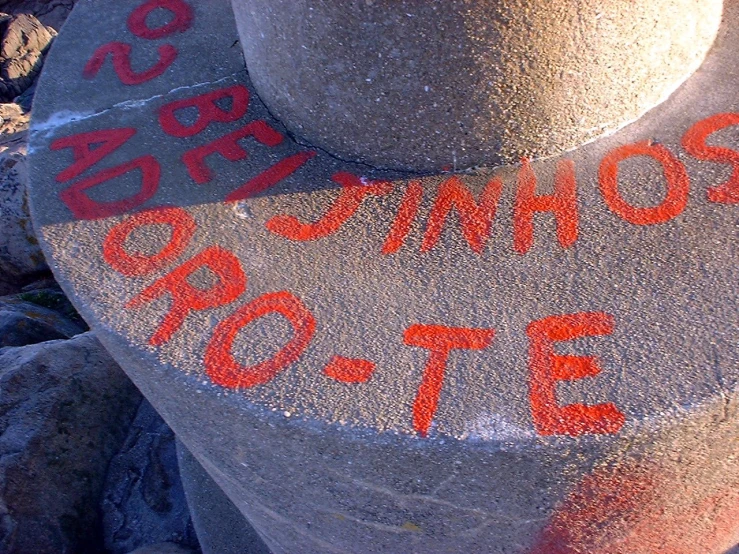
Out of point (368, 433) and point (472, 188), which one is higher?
point (472, 188)

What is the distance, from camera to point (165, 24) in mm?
2445

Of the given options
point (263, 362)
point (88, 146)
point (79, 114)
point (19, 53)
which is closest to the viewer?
point (263, 362)

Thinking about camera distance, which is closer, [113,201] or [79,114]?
[113,201]

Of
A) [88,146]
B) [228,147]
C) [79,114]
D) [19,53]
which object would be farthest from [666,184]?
[19,53]

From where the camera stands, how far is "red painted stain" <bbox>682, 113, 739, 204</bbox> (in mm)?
1651

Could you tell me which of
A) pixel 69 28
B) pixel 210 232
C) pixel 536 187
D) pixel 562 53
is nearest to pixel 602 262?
pixel 536 187

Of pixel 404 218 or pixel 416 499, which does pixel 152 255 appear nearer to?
pixel 404 218

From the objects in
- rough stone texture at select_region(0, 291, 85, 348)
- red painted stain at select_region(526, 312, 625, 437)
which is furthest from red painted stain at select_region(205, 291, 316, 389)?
rough stone texture at select_region(0, 291, 85, 348)

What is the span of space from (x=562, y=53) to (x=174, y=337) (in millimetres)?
1023

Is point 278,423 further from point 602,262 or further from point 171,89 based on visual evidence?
point 171,89

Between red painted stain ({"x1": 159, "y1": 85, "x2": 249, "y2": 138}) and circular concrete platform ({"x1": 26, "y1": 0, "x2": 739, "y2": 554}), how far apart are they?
0.05ft

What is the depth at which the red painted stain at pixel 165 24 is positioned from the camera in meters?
2.41

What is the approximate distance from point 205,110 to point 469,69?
0.81 m

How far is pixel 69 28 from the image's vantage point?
252 centimetres
